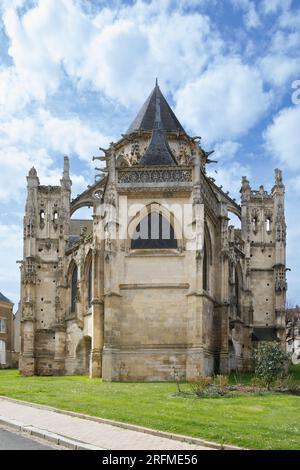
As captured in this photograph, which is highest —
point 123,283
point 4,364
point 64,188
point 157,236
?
point 64,188

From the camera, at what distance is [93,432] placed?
35.0 feet

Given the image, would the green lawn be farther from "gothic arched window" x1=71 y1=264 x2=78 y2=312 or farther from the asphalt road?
"gothic arched window" x1=71 y1=264 x2=78 y2=312

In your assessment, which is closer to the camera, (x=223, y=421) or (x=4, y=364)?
(x=223, y=421)

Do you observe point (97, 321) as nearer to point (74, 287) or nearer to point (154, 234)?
point (154, 234)

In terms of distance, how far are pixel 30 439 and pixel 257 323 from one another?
30488 mm

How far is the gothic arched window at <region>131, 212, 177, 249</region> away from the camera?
26.7 m

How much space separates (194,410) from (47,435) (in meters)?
4.98

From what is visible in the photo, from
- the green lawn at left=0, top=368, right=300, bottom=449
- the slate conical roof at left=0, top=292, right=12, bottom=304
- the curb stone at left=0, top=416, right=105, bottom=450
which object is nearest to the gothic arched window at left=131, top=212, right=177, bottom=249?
the green lawn at left=0, top=368, right=300, bottom=449

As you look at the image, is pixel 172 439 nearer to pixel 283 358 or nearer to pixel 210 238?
pixel 283 358

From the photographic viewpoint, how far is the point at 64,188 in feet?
127

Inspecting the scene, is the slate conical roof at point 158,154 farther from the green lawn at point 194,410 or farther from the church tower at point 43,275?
the green lawn at point 194,410

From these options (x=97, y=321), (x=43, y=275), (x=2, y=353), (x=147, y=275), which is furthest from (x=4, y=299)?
(x=147, y=275)

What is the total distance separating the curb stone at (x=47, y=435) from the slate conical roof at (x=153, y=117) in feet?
93.4
